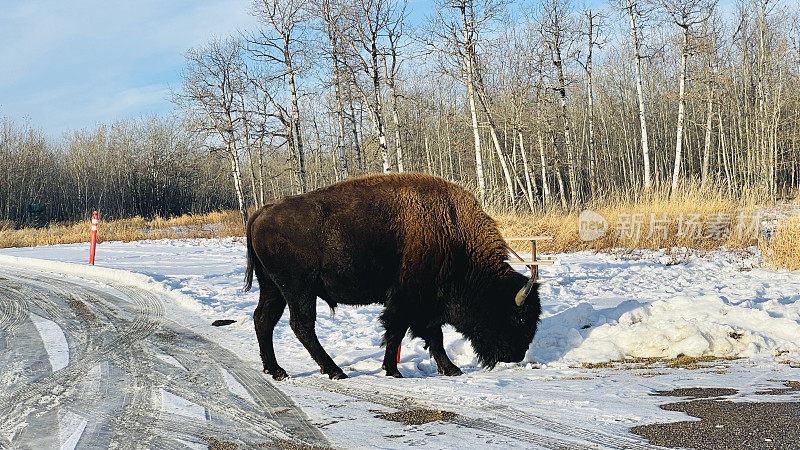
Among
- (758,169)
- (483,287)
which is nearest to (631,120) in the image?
(758,169)

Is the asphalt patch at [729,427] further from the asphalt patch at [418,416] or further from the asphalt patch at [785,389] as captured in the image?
the asphalt patch at [418,416]

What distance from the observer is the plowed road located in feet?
12.9


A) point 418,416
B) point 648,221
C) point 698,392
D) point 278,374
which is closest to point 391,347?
point 278,374

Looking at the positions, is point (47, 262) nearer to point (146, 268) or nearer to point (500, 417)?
point (146, 268)

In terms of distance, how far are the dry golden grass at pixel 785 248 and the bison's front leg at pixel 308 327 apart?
11580mm

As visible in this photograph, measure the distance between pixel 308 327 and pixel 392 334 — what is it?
2.92ft

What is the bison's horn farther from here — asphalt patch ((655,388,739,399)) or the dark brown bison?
asphalt patch ((655,388,739,399))

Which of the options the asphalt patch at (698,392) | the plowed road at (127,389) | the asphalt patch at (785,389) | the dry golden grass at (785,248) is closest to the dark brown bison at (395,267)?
the plowed road at (127,389)

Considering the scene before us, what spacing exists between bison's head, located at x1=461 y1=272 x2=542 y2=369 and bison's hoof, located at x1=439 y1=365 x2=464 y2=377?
432mm

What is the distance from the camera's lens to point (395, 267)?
6305 millimetres

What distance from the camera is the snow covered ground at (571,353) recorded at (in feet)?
13.5

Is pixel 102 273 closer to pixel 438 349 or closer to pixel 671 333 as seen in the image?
pixel 438 349

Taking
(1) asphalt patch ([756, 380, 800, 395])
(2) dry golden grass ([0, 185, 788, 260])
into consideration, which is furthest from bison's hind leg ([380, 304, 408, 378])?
(2) dry golden grass ([0, 185, 788, 260])

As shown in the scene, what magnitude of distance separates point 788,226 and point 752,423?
11.9 metres
